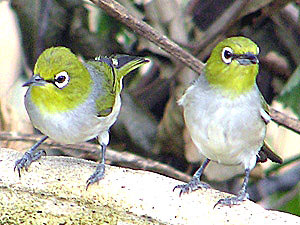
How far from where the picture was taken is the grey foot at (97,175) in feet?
10.4

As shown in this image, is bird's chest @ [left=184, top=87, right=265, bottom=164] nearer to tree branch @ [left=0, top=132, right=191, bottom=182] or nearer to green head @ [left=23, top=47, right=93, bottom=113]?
green head @ [left=23, top=47, right=93, bottom=113]

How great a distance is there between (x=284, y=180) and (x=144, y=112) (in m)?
1.49

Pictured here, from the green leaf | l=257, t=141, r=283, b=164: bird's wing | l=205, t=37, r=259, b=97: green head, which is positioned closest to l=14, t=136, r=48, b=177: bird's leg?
l=205, t=37, r=259, b=97: green head

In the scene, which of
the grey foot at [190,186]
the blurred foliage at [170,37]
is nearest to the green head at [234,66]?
the grey foot at [190,186]

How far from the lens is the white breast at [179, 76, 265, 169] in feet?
11.3

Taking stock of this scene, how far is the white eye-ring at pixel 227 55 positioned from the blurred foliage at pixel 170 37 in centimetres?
140

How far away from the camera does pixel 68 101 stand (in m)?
3.51

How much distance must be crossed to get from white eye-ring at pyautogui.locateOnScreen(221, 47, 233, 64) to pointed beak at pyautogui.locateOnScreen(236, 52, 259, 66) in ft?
0.15

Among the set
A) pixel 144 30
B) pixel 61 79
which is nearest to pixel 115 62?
pixel 144 30

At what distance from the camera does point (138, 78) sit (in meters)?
5.64

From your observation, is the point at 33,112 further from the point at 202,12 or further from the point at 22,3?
the point at 202,12

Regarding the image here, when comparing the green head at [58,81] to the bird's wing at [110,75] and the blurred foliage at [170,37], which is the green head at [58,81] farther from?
the blurred foliage at [170,37]

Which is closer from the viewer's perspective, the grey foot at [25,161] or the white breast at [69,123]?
the grey foot at [25,161]

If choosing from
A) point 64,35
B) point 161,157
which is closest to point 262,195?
point 161,157
